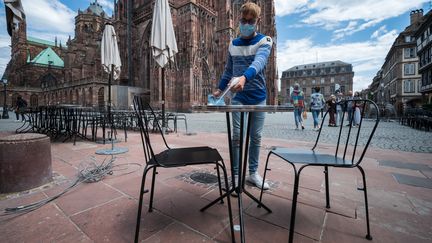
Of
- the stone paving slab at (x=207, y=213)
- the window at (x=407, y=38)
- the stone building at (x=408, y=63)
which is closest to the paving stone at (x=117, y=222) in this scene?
the stone paving slab at (x=207, y=213)

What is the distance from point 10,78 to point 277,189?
64.0m

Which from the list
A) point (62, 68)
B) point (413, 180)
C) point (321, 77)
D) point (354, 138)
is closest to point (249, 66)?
point (413, 180)

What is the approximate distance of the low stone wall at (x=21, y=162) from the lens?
83.3 inches

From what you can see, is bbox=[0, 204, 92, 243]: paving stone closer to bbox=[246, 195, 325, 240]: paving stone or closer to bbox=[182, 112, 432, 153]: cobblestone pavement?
bbox=[246, 195, 325, 240]: paving stone

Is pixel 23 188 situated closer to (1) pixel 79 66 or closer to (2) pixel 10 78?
(1) pixel 79 66

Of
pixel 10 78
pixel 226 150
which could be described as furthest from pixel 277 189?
pixel 10 78

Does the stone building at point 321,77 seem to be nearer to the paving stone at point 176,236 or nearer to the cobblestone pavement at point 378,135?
the cobblestone pavement at point 378,135

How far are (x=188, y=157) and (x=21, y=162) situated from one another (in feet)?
6.72

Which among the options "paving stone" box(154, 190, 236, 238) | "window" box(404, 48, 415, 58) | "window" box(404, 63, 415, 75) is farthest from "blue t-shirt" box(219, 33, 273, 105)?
"window" box(404, 48, 415, 58)

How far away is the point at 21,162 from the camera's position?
2.18 metres

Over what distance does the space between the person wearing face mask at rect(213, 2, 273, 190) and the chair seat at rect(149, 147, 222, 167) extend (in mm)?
505

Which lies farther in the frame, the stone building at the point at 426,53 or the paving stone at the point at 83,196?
the stone building at the point at 426,53

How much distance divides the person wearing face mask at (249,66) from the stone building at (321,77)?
211 feet

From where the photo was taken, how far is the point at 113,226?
5.05ft
